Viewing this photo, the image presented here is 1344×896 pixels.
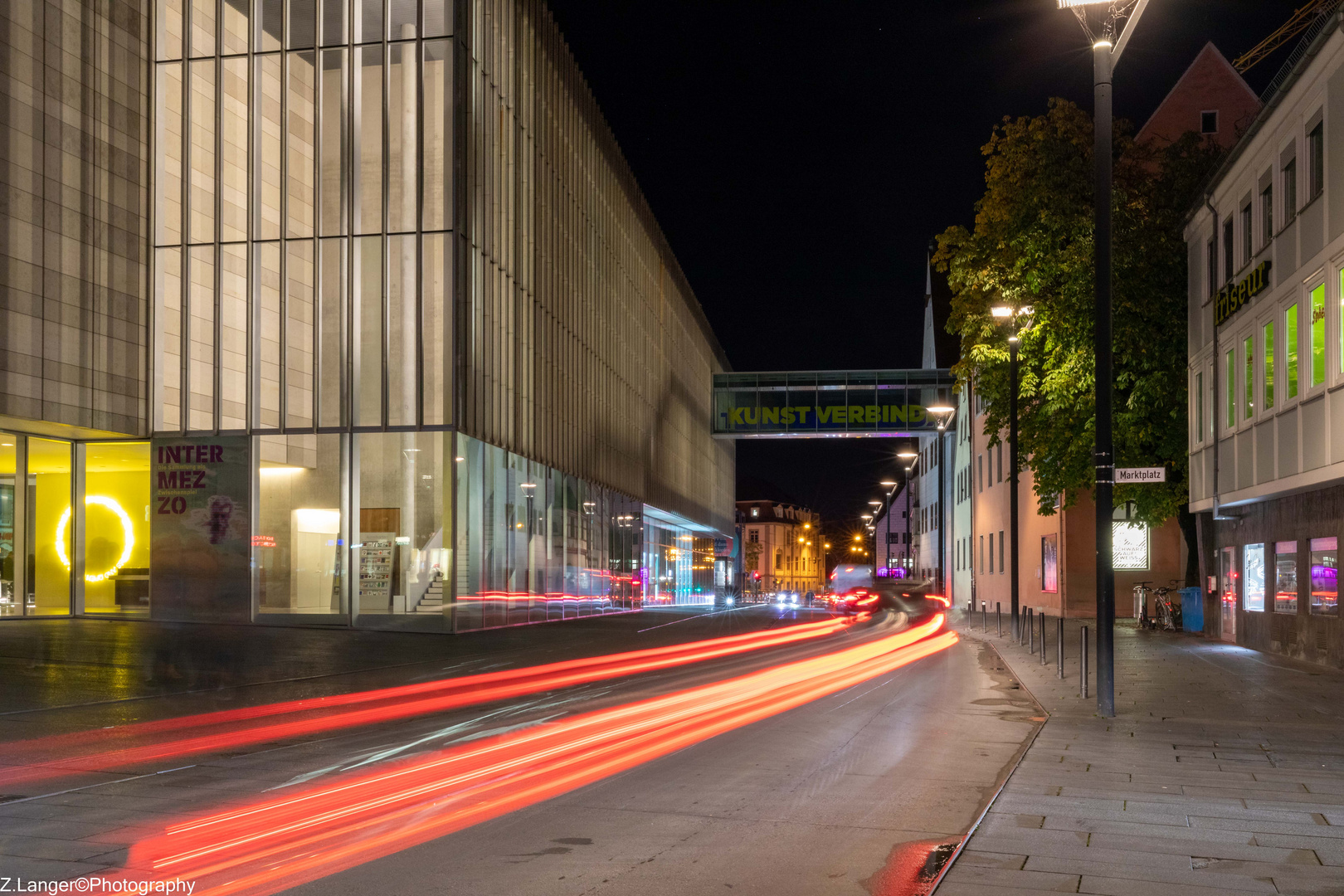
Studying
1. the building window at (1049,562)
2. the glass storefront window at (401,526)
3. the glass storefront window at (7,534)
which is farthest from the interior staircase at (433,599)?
the building window at (1049,562)

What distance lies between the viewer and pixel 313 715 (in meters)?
13.2

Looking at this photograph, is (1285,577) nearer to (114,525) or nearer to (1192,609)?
(1192,609)

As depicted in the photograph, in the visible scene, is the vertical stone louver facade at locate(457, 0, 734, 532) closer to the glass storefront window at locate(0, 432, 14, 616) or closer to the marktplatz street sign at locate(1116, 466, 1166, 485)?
the glass storefront window at locate(0, 432, 14, 616)

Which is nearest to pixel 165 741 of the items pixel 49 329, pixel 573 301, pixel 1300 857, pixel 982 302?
pixel 1300 857

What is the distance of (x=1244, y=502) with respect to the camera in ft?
79.8

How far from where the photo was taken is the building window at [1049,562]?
42941mm

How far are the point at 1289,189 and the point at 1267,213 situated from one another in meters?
1.30

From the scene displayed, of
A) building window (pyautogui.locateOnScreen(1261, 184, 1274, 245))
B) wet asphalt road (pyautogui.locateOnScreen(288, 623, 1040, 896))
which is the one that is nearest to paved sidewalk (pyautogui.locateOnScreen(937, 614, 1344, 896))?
wet asphalt road (pyautogui.locateOnScreen(288, 623, 1040, 896))

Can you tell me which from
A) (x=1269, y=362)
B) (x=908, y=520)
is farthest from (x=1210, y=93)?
(x=908, y=520)

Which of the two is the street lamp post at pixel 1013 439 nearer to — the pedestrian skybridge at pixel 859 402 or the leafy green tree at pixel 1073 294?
the leafy green tree at pixel 1073 294

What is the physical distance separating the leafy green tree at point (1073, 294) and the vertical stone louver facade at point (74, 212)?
19903 mm

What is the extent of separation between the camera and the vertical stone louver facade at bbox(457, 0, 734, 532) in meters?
30.2

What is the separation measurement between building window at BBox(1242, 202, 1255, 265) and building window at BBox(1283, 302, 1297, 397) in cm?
301

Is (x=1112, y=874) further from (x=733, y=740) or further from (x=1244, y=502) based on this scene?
(x=1244, y=502)
